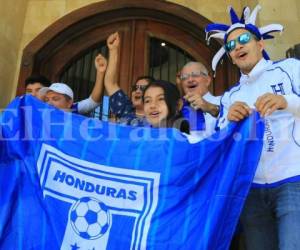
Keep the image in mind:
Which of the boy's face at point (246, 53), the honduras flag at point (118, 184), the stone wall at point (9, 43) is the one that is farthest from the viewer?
the stone wall at point (9, 43)

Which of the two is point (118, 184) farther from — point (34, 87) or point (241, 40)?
point (34, 87)

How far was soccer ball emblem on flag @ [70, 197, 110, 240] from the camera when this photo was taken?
134cm

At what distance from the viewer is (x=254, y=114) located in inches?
55.7

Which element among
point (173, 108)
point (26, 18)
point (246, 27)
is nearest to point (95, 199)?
point (173, 108)

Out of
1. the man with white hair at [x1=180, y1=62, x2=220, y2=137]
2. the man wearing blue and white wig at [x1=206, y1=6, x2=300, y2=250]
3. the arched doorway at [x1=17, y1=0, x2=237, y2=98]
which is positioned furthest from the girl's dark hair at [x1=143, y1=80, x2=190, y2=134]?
the arched doorway at [x1=17, y1=0, x2=237, y2=98]

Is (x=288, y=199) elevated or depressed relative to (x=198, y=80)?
depressed

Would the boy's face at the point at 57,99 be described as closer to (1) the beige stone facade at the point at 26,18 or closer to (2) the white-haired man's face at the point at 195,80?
(2) the white-haired man's face at the point at 195,80

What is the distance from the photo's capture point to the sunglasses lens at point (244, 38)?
168 centimetres

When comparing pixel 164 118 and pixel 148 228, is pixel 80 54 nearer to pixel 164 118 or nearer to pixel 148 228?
pixel 164 118

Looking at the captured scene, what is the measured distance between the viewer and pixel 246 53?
1664 millimetres

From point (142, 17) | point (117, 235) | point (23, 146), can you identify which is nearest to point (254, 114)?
point (117, 235)

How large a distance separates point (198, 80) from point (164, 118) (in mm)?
444

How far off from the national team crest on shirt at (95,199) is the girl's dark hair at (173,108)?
34 centimetres

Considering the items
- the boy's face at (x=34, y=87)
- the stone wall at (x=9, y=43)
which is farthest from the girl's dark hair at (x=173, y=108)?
the stone wall at (x=9, y=43)
